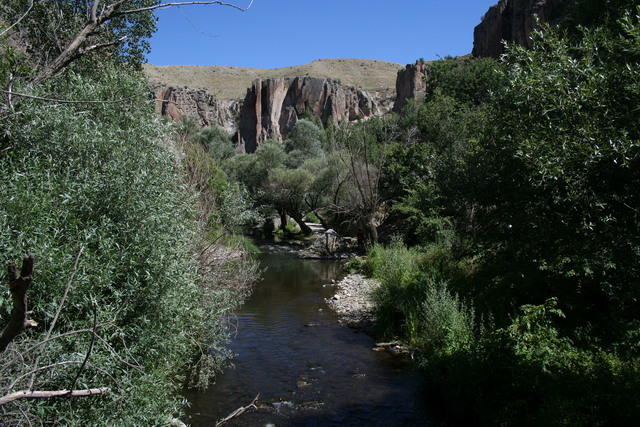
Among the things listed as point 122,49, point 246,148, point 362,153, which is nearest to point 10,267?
point 122,49

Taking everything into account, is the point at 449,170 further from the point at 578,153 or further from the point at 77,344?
the point at 77,344

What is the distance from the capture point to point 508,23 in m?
59.6

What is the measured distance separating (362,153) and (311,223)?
631 inches

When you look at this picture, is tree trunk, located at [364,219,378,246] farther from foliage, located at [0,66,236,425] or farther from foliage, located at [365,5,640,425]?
foliage, located at [0,66,236,425]

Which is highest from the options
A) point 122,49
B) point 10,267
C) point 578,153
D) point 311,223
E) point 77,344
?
point 122,49

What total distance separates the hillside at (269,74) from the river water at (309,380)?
95.8 m

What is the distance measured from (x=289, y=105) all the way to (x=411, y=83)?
2786 cm

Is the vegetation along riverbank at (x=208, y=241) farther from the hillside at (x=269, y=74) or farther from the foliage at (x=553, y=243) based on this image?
the hillside at (x=269, y=74)

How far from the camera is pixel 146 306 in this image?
6.55 meters

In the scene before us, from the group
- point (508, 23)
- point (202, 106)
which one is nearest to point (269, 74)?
point (202, 106)

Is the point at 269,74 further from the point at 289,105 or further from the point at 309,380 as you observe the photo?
the point at 309,380

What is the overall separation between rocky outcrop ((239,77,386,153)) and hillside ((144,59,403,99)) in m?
13.4

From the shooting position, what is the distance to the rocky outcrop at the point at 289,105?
91.6 meters

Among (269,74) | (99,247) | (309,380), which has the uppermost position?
(269,74)
